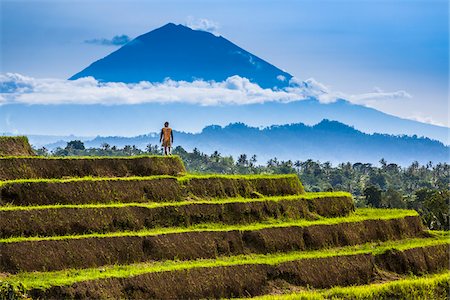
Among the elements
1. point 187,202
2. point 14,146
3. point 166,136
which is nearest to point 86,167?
point 14,146

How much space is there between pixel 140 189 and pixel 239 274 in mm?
4274

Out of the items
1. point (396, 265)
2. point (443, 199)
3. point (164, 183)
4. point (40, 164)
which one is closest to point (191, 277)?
point (164, 183)

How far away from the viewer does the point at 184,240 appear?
2131cm

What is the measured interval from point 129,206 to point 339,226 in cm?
756

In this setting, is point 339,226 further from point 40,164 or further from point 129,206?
point 40,164

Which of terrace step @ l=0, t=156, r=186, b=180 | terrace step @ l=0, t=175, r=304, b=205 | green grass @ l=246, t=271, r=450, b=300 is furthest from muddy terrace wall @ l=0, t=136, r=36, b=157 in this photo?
green grass @ l=246, t=271, r=450, b=300

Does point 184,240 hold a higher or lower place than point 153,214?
lower

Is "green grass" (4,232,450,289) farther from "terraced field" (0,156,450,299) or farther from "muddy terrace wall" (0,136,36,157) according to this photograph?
"muddy terrace wall" (0,136,36,157)

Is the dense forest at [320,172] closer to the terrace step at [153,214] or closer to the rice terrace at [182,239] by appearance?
the terrace step at [153,214]

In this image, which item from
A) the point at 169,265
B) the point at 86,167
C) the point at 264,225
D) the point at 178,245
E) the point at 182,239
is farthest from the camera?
the point at 264,225

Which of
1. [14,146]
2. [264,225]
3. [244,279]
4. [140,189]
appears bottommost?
[244,279]

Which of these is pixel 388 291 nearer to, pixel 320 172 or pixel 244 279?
pixel 244 279

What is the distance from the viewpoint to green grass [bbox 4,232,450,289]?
18013mm

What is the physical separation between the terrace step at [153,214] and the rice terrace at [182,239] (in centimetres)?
3
